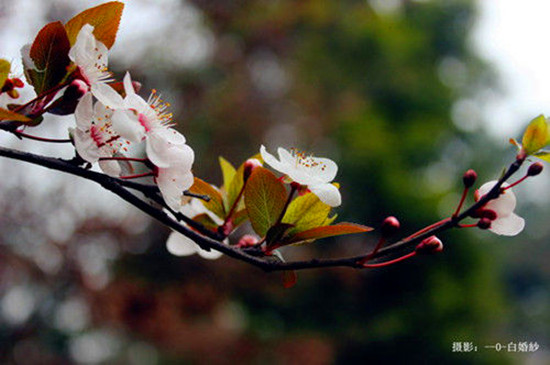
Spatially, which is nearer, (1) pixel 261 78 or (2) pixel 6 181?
(2) pixel 6 181

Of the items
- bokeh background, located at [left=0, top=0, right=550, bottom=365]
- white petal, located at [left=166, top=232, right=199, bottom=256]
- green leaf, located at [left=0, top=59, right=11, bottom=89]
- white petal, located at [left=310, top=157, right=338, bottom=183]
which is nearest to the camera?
green leaf, located at [left=0, top=59, right=11, bottom=89]

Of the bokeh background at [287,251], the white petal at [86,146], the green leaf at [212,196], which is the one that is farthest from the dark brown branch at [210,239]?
the bokeh background at [287,251]

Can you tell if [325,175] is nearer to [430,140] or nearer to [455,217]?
[455,217]

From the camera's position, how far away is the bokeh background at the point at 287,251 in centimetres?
439

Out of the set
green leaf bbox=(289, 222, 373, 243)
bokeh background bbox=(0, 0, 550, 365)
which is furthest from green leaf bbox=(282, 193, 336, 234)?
bokeh background bbox=(0, 0, 550, 365)

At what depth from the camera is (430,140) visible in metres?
7.01

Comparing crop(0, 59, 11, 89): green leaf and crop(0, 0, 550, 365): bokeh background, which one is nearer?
crop(0, 59, 11, 89): green leaf

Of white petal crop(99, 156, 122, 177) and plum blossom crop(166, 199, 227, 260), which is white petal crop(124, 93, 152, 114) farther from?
plum blossom crop(166, 199, 227, 260)

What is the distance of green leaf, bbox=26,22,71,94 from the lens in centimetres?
47

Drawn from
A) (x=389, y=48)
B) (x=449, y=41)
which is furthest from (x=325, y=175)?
(x=449, y=41)

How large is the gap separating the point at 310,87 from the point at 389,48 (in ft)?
5.54

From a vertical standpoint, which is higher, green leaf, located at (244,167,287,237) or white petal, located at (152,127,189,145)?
white petal, located at (152,127,189,145)

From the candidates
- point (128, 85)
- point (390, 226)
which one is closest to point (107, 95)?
point (128, 85)

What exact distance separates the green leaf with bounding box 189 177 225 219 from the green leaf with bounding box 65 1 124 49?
17 cm
